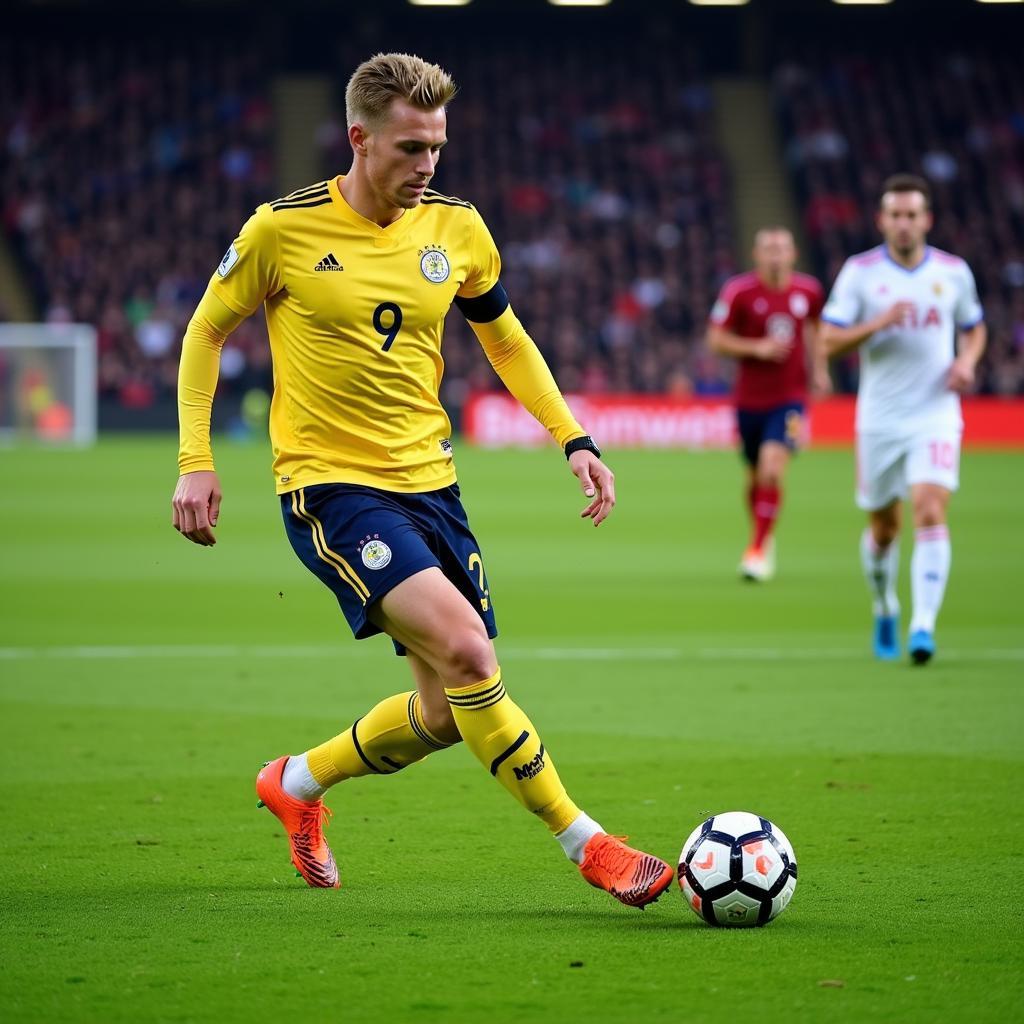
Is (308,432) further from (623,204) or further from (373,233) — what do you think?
(623,204)

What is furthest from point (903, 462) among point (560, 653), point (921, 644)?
point (560, 653)

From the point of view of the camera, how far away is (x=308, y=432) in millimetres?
5324

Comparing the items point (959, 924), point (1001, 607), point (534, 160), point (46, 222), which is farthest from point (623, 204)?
point (959, 924)

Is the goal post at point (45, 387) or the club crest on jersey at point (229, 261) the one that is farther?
the goal post at point (45, 387)

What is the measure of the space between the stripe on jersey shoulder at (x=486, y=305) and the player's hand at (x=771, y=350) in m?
8.70

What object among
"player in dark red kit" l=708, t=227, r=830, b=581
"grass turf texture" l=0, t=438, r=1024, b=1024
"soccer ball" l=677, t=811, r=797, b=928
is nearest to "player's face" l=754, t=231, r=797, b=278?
"player in dark red kit" l=708, t=227, r=830, b=581

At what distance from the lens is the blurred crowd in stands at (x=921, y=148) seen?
40125 mm

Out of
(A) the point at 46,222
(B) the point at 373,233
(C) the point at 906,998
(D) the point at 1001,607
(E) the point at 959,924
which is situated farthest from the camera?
(A) the point at 46,222

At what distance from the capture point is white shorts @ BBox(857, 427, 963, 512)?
988cm

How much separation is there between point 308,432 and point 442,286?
57cm

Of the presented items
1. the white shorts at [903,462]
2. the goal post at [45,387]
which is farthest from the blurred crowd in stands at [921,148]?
the white shorts at [903,462]

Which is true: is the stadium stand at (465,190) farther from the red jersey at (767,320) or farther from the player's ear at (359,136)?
the player's ear at (359,136)

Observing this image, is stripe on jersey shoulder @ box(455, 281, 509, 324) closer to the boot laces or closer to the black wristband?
the black wristband

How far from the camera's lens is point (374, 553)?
5.05 m
